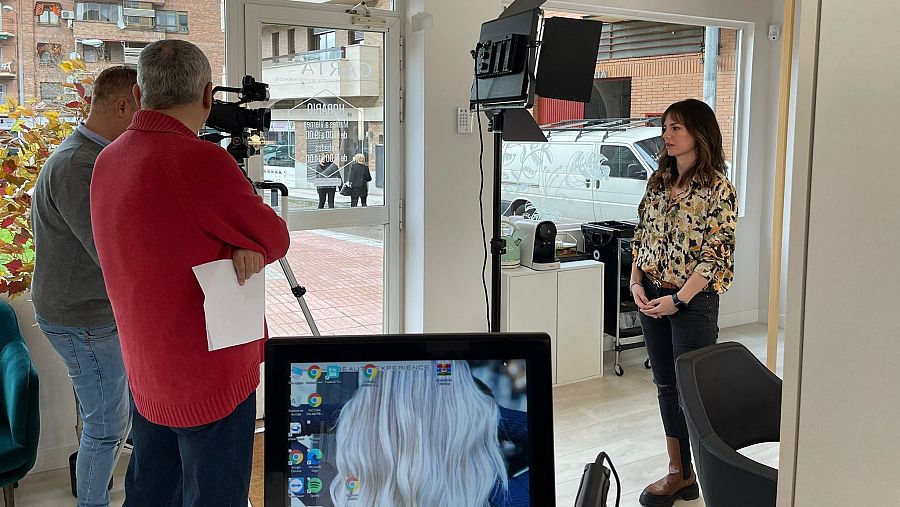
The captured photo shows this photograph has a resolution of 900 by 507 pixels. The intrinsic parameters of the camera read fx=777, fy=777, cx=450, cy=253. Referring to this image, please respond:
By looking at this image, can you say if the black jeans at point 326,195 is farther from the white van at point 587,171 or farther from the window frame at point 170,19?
the white van at point 587,171

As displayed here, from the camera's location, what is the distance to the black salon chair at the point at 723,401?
78.6 inches

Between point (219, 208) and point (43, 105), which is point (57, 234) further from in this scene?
point (43, 105)

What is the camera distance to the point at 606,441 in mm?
3809

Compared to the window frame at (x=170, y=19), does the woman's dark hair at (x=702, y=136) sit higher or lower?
lower

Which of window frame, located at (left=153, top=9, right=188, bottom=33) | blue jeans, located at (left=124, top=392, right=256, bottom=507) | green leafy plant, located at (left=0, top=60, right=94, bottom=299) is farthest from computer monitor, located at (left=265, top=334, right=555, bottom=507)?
window frame, located at (left=153, top=9, right=188, bottom=33)

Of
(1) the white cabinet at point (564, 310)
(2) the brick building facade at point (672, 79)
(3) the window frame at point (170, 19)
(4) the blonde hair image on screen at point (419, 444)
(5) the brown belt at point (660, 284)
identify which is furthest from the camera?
(2) the brick building facade at point (672, 79)

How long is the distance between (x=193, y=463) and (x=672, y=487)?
2.03 m

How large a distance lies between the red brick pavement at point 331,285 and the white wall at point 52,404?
0.98 metres

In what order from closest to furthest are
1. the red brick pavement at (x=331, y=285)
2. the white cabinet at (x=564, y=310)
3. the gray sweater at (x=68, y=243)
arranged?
the gray sweater at (x=68, y=243)
the red brick pavement at (x=331, y=285)
the white cabinet at (x=564, y=310)

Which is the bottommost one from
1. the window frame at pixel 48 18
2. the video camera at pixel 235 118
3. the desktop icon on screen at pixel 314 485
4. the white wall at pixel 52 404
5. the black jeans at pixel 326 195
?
the white wall at pixel 52 404

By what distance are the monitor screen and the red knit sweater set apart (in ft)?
2.74

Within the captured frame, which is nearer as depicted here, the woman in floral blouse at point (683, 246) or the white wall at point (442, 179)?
the woman in floral blouse at point (683, 246)

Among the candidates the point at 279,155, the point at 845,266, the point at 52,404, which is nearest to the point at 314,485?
the point at 845,266

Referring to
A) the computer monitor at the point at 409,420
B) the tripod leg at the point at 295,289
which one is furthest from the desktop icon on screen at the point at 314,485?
the tripod leg at the point at 295,289
